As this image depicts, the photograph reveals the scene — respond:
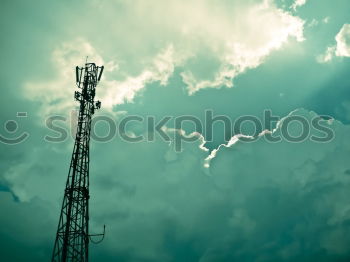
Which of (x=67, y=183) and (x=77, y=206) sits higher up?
(x=67, y=183)

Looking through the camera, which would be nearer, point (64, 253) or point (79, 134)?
point (64, 253)

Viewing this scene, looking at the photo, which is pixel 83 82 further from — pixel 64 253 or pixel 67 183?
pixel 64 253

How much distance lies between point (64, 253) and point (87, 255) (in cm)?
261

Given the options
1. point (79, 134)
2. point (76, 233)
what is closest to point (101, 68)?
point (79, 134)

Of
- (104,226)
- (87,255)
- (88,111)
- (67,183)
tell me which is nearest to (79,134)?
(88,111)

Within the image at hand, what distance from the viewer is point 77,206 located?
33625 millimetres

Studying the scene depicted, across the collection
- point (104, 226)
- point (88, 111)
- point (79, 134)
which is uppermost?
point (88, 111)

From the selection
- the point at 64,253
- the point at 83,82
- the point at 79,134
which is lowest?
the point at 64,253

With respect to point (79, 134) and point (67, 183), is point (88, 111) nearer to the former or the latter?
point (79, 134)

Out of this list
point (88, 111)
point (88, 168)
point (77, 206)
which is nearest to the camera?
point (77, 206)

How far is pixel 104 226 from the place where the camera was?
34.3 metres

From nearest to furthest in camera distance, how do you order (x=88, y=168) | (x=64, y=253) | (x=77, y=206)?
(x=64, y=253), (x=77, y=206), (x=88, y=168)

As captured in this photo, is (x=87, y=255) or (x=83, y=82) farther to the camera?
(x=83, y=82)

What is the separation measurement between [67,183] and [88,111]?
8.89 meters
